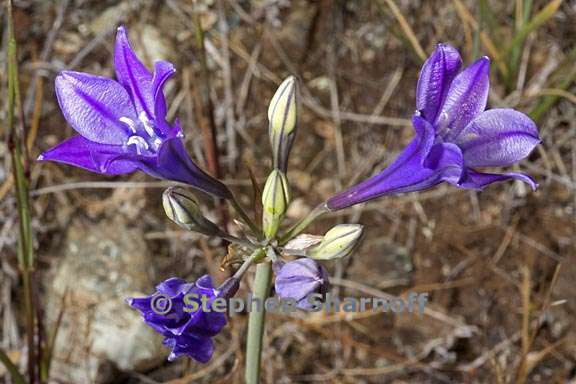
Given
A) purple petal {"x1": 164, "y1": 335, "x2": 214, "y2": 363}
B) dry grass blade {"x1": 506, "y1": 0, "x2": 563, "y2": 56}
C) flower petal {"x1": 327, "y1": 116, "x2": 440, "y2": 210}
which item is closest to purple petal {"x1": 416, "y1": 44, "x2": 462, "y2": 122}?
flower petal {"x1": 327, "y1": 116, "x2": 440, "y2": 210}

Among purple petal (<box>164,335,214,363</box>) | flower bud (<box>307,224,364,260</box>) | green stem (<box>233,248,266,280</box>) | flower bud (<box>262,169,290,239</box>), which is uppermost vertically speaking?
flower bud (<box>262,169,290,239</box>)

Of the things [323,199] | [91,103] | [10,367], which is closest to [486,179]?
[91,103]

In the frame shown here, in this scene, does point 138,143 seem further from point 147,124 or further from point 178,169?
point 178,169

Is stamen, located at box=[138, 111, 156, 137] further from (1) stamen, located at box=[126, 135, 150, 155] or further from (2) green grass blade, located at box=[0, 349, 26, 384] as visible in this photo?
(2) green grass blade, located at box=[0, 349, 26, 384]

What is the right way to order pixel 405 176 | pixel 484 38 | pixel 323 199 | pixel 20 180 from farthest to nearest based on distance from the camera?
pixel 484 38 → pixel 323 199 → pixel 20 180 → pixel 405 176

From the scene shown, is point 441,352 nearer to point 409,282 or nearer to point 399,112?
point 409,282

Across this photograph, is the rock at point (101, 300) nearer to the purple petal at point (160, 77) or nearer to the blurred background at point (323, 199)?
the blurred background at point (323, 199)
